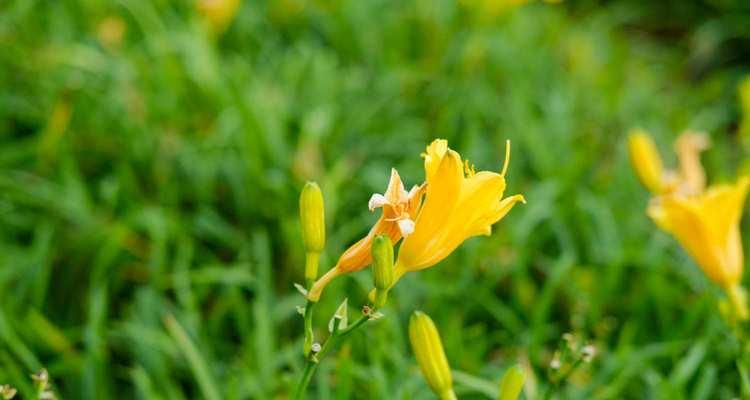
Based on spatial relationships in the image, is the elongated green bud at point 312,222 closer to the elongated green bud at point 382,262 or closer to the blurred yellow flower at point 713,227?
the elongated green bud at point 382,262

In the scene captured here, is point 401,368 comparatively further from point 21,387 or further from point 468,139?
point 468,139

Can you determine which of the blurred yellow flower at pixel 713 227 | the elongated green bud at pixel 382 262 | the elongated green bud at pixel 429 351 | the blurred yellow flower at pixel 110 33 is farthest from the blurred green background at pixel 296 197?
the elongated green bud at pixel 382 262

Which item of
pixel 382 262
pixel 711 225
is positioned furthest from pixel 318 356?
pixel 711 225

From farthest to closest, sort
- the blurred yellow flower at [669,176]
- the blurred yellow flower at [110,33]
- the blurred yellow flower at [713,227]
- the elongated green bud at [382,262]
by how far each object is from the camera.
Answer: the blurred yellow flower at [110,33] → the blurred yellow flower at [669,176] → the blurred yellow flower at [713,227] → the elongated green bud at [382,262]

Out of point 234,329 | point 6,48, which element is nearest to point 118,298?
point 234,329

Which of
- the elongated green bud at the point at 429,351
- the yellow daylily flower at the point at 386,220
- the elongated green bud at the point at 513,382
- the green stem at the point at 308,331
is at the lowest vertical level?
the elongated green bud at the point at 513,382
